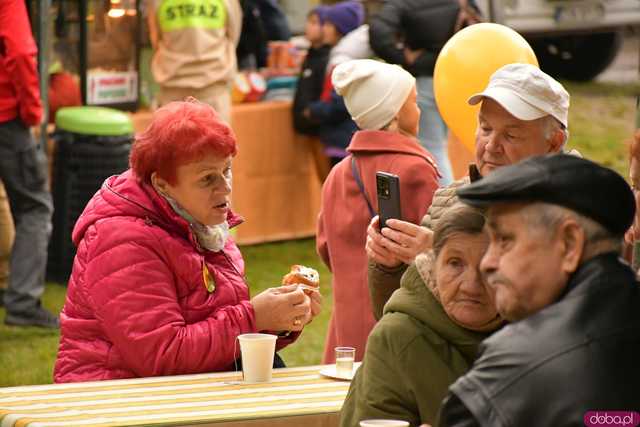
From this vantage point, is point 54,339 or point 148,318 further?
point 54,339

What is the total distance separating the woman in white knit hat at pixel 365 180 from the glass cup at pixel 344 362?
3.14ft

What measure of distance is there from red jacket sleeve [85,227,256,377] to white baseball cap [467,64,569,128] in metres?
1.01

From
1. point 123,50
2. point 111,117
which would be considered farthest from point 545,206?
point 123,50

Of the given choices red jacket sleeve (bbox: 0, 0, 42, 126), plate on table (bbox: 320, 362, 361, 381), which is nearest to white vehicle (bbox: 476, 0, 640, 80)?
red jacket sleeve (bbox: 0, 0, 42, 126)

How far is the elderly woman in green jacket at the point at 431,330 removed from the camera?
3.16m

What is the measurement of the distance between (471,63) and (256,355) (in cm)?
184

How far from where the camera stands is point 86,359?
4.29 metres

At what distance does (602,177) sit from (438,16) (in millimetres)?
7043

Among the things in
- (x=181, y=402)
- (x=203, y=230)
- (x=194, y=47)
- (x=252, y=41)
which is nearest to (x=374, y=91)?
(x=203, y=230)

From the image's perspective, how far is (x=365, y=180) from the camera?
210 inches

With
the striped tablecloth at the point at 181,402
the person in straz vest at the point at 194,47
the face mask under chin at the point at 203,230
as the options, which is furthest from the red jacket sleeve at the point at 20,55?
the striped tablecloth at the point at 181,402

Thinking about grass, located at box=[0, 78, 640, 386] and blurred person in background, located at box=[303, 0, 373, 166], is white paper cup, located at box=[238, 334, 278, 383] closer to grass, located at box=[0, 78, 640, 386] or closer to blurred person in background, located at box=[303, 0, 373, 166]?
grass, located at box=[0, 78, 640, 386]

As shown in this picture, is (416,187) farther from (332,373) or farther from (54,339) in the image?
(54,339)

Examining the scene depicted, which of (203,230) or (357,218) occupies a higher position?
(203,230)
